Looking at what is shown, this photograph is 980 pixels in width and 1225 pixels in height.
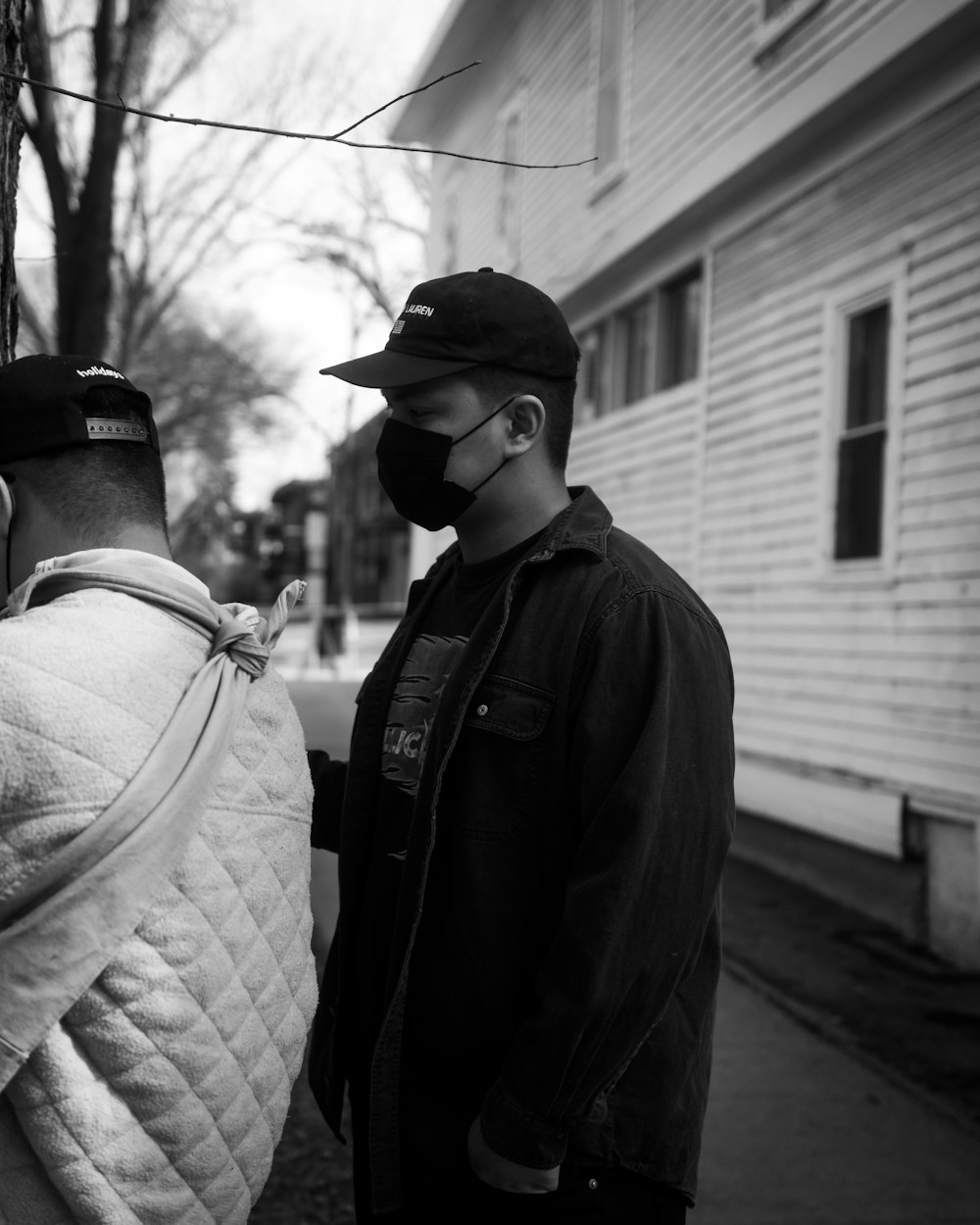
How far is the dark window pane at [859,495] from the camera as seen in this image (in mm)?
7598

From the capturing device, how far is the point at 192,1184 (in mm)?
1468

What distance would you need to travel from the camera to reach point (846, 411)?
8.03 metres

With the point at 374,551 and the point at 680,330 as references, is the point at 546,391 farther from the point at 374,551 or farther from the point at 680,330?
the point at 374,551

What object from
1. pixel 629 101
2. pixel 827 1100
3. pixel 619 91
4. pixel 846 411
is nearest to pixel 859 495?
pixel 846 411

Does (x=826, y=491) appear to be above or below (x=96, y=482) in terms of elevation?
above

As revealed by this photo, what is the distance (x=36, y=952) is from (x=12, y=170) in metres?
2.16

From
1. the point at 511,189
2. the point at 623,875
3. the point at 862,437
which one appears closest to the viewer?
the point at 623,875

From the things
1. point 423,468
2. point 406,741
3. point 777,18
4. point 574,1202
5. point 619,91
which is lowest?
point 574,1202

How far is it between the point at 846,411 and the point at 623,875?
6787 mm

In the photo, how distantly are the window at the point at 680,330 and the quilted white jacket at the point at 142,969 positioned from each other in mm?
9533

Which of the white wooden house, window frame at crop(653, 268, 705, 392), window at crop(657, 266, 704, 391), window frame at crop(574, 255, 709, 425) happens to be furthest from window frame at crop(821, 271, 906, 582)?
window frame at crop(653, 268, 705, 392)

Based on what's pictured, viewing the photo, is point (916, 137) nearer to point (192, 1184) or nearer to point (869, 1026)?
point (869, 1026)

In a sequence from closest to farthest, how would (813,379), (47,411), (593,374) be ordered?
(47,411) → (813,379) → (593,374)

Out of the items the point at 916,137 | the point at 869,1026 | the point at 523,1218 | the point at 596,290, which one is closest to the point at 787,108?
the point at 916,137
